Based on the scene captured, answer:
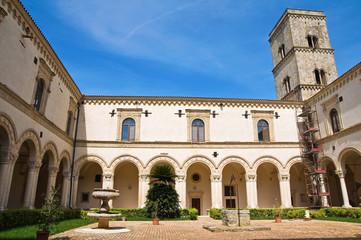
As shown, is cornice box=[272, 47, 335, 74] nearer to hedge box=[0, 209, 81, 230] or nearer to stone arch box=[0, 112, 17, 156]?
stone arch box=[0, 112, 17, 156]

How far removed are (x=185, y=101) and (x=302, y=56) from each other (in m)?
15.6

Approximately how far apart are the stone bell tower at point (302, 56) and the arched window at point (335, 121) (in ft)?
19.7

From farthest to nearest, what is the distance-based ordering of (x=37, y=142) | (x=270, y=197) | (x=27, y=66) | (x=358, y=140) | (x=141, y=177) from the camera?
(x=270, y=197), (x=141, y=177), (x=358, y=140), (x=37, y=142), (x=27, y=66)

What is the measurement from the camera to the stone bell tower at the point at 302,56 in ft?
96.9

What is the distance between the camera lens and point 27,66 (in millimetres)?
14844

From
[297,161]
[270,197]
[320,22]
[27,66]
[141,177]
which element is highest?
[320,22]

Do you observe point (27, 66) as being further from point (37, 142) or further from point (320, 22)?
point (320, 22)

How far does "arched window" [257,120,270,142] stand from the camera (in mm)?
24766

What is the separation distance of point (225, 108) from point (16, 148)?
684 inches

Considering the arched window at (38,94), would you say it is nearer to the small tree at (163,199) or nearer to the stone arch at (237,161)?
the small tree at (163,199)

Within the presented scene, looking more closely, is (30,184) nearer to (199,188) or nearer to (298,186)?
(199,188)

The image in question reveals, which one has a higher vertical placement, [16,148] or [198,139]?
[198,139]

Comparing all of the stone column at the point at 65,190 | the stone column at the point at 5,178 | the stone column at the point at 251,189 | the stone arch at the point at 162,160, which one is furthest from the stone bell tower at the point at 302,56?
the stone column at the point at 5,178

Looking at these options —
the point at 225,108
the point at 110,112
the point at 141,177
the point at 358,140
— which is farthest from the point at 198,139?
the point at 358,140
